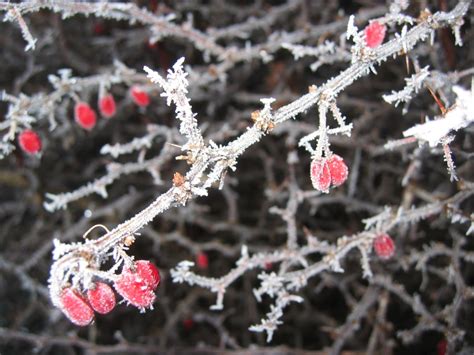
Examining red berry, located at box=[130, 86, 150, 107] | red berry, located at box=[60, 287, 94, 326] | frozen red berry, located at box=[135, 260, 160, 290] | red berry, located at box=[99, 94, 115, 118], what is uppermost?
red berry, located at box=[130, 86, 150, 107]

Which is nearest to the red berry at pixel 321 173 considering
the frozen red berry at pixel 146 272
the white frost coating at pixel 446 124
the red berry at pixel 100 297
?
the white frost coating at pixel 446 124

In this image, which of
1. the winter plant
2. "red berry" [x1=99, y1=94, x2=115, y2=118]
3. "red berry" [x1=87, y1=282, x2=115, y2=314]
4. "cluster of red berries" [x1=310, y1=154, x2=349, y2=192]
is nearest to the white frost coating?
the winter plant

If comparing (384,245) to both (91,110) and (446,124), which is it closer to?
(446,124)

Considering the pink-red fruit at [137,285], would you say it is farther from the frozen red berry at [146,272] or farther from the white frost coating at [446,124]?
the white frost coating at [446,124]

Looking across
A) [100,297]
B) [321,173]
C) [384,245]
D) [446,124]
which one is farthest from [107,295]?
[384,245]

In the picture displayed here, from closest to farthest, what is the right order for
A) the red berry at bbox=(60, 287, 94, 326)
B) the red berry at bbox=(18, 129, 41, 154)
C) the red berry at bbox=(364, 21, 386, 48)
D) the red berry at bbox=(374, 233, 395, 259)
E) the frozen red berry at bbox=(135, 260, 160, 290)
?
the red berry at bbox=(60, 287, 94, 326) < the frozen red berry at bbox=(135, 260, 160, 290) < the red berry at bbox=(364, 21, 386, 48) < the red berry at bbox=(374, 233, 395, 259) < the red berry at bbox=(18, 129, 41, 154)

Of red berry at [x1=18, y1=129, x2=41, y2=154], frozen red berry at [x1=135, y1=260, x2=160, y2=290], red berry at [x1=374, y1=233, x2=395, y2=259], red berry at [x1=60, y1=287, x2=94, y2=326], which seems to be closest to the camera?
red berry at [x1=60, y1=287, x2=94, y2=326]

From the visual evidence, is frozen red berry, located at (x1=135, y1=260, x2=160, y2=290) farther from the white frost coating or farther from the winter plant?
the white frost coating
